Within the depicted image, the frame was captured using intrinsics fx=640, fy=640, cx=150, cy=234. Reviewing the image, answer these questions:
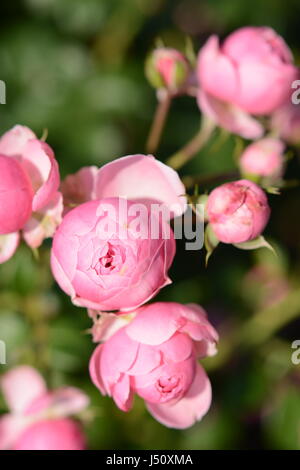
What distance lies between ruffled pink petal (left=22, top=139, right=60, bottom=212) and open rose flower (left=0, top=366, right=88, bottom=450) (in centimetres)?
63

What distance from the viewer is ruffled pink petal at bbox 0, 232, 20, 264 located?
1481 millimetres

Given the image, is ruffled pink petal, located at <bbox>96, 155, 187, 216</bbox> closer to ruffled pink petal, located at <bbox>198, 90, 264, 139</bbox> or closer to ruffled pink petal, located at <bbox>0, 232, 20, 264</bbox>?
ruffled pink petal, located at <bbox>0, 232, 20, 264</bbox>

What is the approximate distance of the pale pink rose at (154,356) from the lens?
51.9 inches

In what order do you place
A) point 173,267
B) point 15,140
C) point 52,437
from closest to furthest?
point 15,140
point 52,437
point 173,267

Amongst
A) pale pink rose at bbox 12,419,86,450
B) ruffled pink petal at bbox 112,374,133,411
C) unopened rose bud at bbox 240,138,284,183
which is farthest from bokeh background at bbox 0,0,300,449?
ruffled pink petal at bbox 112,374,133,411

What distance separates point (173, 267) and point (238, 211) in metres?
0.90

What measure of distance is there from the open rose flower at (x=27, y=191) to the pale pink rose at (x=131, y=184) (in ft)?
0.18

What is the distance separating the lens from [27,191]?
1.44 m

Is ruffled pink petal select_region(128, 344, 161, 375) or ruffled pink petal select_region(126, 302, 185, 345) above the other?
ruffled pink petal select_region(126, 302, 185, 345)

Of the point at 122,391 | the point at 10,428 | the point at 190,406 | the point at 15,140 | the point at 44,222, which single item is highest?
the point at 15,140

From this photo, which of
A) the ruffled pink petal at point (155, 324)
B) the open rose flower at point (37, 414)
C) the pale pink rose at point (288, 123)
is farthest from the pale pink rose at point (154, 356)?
the pale pink rose at point (288, 123)

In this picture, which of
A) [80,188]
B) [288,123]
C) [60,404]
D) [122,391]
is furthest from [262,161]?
[60,404]

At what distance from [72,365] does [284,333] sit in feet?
3.44

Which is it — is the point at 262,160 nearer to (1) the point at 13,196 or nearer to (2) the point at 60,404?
(1) the point at 13,196
